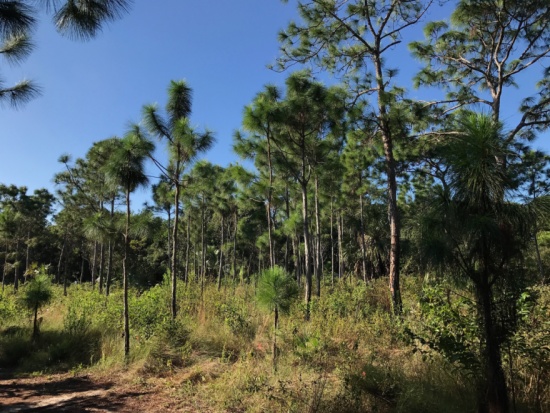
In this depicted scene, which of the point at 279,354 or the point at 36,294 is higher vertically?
the point at 36,294

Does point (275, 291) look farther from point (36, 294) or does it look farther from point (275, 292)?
point (36, 294)

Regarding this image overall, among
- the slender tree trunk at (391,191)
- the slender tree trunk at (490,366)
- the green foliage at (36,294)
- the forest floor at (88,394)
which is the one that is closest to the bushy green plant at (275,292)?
the forest floor at (88,394)

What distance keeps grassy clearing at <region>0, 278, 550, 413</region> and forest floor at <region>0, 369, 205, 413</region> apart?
236mm

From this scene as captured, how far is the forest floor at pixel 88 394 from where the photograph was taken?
5.57m

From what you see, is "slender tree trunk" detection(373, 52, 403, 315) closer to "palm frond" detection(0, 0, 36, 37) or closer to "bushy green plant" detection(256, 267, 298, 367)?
"bushy green plant" detection(256, 267, 298, 367)

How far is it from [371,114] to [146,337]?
7.97 meters

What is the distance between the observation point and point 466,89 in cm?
1359

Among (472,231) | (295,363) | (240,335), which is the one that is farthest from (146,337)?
(472,231)

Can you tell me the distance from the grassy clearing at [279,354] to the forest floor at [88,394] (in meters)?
0.24

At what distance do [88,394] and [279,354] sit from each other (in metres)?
3.46

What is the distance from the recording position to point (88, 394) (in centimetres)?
635

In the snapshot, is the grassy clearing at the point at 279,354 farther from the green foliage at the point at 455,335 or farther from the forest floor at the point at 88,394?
the forest floor at the point at 88,394

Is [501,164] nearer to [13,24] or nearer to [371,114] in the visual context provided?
[371,114]

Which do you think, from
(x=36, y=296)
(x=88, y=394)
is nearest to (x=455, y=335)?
(x=88, y=394)
